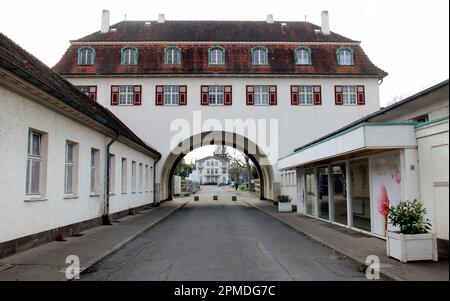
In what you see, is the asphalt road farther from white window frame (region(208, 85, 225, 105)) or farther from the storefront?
white window frame (region(208, 85, 225, 105))

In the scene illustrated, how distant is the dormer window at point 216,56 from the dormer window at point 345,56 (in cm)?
917

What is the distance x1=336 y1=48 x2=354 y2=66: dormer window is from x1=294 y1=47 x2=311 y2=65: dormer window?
2386mm

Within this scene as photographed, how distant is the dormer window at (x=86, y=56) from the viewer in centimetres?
3278

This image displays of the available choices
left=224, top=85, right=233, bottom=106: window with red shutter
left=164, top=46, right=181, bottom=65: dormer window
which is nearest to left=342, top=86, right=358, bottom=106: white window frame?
left=224, top=85, right=233, bottom=106: window with red shutter

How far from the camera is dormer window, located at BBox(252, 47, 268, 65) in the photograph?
3278cm

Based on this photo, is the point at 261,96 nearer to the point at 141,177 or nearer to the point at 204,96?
the point at 204,96

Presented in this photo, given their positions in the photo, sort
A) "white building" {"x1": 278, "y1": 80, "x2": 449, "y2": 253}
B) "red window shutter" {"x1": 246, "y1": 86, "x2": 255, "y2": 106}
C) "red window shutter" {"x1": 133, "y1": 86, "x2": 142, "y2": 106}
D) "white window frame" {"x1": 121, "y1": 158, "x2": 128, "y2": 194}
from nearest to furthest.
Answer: "white building" {"x1": 278, "y1": 80, "x2": 449, "y2": 253} < "white window frame" {"x1": 121, "y1": 158, "x2": 128, "y2": 194} < "red window shutter" {"x1": 246, "y1": 86, "x2": 255, "y2": 106} < "red window shutter" {"x1": 133, "y1": 86, "x2": 142, "y2": 106}

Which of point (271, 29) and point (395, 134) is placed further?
point (271, 29)

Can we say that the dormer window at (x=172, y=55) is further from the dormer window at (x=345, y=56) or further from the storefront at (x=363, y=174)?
the storefront at (x=363, y=174)

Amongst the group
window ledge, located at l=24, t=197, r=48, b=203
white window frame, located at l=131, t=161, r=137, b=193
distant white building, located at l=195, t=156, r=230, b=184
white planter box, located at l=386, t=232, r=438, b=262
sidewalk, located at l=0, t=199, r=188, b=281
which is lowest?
sidewalk, located at l=0, t=199, r=188, b=281

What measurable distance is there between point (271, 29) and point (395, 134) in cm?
2938

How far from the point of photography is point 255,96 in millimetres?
32156
